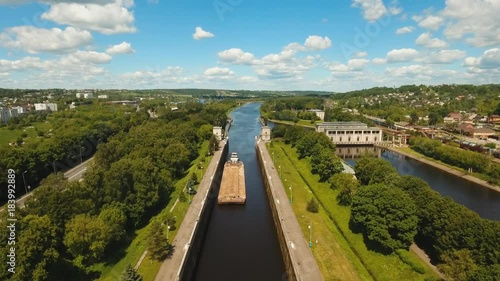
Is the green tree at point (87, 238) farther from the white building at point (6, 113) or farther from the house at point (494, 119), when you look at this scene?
the house at point (494, 119)

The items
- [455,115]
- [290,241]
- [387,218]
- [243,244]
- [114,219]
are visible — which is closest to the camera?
[387,218]

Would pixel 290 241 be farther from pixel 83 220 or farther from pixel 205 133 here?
pixel 205 133

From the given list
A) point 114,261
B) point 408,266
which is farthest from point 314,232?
point 114,261

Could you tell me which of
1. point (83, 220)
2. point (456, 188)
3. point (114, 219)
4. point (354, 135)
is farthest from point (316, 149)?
point (83, 220)

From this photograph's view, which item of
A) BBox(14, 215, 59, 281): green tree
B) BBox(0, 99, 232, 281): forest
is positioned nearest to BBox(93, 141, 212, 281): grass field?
BBox(0, 99, 232, 281): forest

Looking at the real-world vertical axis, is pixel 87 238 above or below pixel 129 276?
above

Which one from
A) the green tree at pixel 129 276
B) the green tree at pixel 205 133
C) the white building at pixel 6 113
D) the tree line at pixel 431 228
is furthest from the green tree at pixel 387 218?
the white building at pixel 6 113
